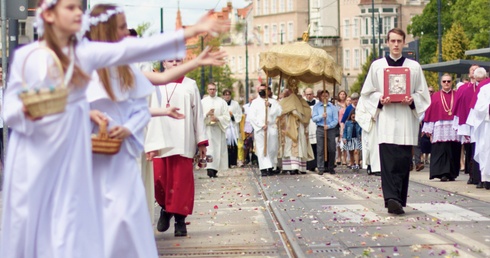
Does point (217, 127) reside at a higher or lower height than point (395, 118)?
lower

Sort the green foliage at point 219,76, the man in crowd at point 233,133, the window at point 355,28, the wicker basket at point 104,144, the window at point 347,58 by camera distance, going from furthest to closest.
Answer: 1. the window at point 347,58
2. the window at point 355,28
3. the green foliage at point 219,76
4. the man in crowd at point 233,133
5. the wicker basket at point 104,144

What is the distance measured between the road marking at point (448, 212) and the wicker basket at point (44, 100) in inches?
303

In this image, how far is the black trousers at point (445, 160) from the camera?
2286 centimetres

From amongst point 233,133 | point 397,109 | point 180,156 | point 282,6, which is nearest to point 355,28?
point 282,6

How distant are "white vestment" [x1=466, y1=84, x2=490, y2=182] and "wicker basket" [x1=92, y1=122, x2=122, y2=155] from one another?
13042mm

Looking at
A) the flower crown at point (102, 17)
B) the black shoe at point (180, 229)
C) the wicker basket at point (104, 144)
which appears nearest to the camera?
the wicker basket at point (104, 144)

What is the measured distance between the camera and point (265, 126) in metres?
27.8

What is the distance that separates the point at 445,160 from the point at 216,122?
270 inches

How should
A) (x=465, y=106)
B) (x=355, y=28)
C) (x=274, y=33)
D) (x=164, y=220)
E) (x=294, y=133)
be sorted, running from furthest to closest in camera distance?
1. (x=274, y=33)
2. (x=355, y=28)
3. (x=294, y=133)
4. (x=465, y=106)
5. (x=164, y=220)

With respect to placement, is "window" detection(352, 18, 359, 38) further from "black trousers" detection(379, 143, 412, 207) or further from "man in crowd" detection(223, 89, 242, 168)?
"black trousers" detection(379, 143, 412, 207)

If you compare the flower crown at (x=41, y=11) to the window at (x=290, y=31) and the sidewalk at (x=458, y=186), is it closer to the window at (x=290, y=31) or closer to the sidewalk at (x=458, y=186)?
the sidewalk at (x=458, y=186)

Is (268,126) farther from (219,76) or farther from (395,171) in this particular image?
(219,76)

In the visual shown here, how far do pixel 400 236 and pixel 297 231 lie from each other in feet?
4.06

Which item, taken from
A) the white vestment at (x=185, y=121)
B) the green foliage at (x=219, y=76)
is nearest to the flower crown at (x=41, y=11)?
the white vestment at (x=185, y=121)
